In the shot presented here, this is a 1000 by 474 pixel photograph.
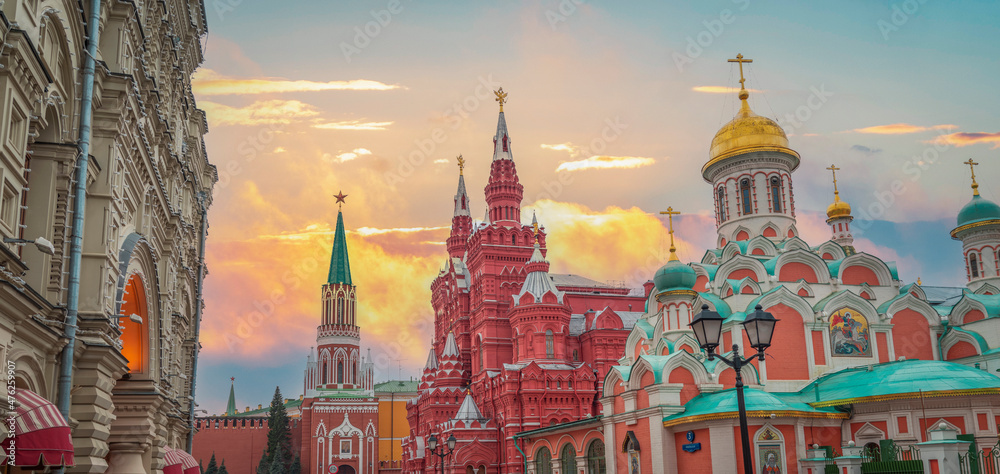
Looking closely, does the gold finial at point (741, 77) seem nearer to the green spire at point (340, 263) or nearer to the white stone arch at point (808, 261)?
the white stone arch at point (808, 261)

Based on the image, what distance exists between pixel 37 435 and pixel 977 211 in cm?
3925

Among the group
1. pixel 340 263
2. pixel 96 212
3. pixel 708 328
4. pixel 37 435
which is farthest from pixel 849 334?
pixel 340 263

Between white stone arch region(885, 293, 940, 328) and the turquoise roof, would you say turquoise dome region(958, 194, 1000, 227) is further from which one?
the turquoise roof

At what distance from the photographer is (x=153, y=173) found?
15016 mm

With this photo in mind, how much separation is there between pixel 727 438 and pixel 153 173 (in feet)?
64.5

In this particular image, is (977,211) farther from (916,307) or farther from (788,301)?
(788,301)

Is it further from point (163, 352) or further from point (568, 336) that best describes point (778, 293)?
point (163, 352)

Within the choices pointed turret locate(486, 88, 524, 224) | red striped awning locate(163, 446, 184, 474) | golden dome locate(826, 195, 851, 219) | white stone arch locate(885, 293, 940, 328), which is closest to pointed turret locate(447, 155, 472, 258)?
pointed turret locate(486, 88, 524, 224)

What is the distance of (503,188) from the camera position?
179 ft

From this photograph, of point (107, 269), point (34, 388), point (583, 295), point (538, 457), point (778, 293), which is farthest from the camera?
point (583, 295)

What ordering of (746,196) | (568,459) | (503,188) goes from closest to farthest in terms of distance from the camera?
(568,459)
(746,196)
(503,188)

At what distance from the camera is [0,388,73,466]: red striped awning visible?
784cm

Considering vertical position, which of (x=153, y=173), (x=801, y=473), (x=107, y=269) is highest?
(x=153, y=173)

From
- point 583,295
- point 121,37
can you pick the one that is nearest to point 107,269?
point 121,37
